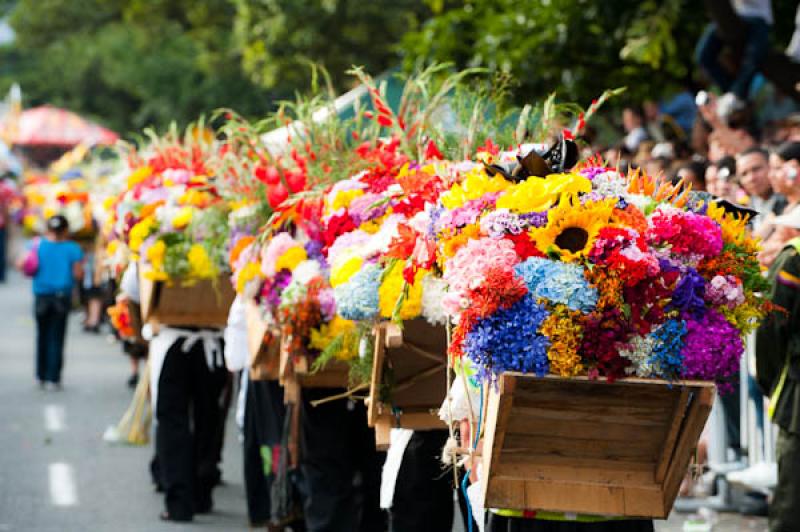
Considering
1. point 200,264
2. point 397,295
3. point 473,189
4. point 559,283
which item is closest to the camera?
point 559,283

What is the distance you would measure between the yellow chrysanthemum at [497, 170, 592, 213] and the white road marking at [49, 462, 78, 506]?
19.7 ft

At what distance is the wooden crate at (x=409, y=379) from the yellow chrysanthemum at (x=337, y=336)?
412 millimetres

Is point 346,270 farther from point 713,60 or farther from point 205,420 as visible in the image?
point 713,60

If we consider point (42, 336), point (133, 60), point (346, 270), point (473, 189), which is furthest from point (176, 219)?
point (133, 60)

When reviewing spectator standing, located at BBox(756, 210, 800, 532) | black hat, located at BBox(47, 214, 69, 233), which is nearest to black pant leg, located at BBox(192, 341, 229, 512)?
spectator standing, located at BBox(756, 210, 800, 532)

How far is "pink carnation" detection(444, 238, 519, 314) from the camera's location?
447 cm

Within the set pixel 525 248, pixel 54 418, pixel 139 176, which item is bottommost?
pixel 54 418

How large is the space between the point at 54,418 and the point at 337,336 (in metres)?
7.65

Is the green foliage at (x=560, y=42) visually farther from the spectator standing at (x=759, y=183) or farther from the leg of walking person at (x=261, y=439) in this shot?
the leg of walking person at (x=261, y=439)

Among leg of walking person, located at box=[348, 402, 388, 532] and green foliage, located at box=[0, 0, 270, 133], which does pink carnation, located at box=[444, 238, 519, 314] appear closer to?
leg of walking person, located at box=[348, 402, 388, 532]

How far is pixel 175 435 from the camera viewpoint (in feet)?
31.0

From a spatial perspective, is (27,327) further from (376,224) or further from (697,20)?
(376,224)

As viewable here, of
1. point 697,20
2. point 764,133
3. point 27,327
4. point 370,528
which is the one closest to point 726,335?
point 370,528

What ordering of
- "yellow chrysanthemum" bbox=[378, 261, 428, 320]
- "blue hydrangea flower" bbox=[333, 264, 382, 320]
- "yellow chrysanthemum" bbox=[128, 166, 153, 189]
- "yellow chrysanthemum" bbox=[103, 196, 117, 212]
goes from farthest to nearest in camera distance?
"yellow chrysanthemum" bbox=[103, 196, 117, 212] < "yellow chrysanthemum" bbox=[128, 166, 153, 189] < "blue hydrangea flower" bbox=[333, 264, 382, 320] < "yellow chrysanthemum" bbox=[378, 261, 428, 320]
